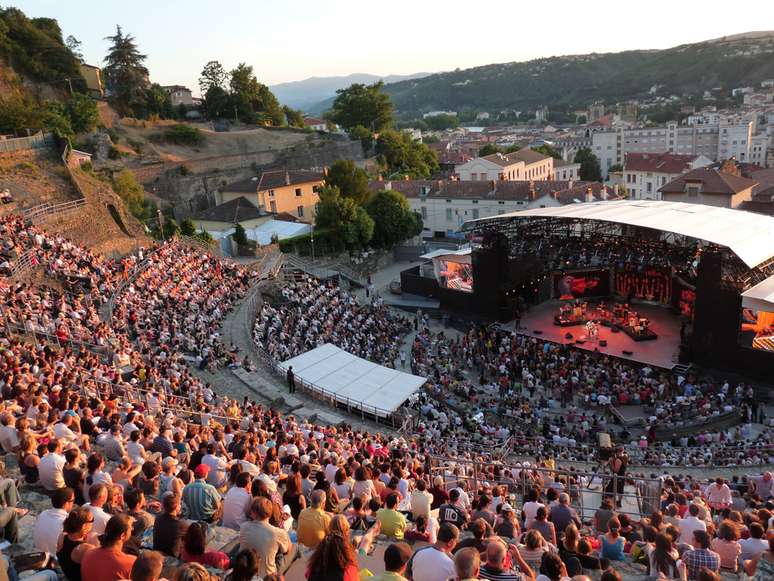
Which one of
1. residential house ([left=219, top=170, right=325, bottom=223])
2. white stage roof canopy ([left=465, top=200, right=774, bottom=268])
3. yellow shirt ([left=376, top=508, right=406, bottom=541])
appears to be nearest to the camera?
yellow shirt ([left=376, top=508, right=406, bottom=541])

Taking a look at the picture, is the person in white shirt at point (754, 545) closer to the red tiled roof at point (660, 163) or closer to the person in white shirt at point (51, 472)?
the person in white shirt at point (51, 472)

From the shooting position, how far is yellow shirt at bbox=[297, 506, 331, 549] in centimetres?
539

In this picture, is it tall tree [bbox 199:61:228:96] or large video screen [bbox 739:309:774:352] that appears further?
tall tree [bbox 199:61:228:96]

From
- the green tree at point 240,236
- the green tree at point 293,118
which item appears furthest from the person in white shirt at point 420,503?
the green tree at point 293,118

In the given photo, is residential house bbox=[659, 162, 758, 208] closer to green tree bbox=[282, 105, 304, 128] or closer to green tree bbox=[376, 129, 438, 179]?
green tree bbox=[376, 129, 438, 179]

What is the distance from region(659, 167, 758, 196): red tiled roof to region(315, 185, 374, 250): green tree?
22544mm

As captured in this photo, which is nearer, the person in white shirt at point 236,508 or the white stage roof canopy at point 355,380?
the person in white shirt at point 236,508

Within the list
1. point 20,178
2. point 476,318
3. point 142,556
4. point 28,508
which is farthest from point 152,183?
point 142,556

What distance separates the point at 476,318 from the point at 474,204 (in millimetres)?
20161

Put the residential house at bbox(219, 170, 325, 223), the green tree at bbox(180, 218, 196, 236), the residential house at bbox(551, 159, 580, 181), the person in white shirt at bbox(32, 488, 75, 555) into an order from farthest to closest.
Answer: the residential house at bbox(551, 159, 580, 181) < the residential house at bbox(219, 170, 325, 223) < the green tree at bbox(180, 218, 196, 236) < the person in white shirt at bbox(32, 488, 75, 555)

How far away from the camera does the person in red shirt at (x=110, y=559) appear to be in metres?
4.28

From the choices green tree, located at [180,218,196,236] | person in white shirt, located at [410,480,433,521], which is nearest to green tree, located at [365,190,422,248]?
green tree, located at [180,218,196,236]

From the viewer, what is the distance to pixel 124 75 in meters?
53.4

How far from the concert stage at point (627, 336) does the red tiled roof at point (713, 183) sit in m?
18.4
